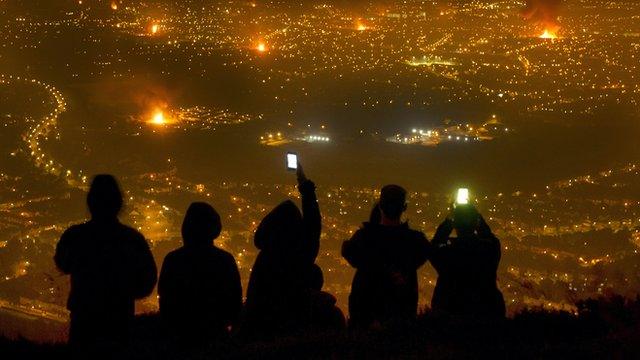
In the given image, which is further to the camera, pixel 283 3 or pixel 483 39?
pixel 283 3

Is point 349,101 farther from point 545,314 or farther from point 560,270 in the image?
point 545,314

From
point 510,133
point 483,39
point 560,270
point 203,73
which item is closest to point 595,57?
point 483,39

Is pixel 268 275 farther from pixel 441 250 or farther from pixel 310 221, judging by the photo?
pixel 441 250

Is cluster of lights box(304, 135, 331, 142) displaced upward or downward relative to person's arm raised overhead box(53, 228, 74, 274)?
upward

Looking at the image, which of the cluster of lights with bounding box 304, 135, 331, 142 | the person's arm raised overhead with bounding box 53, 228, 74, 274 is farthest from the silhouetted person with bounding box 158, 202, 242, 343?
the cluster of lights with bounding box 304, 135, 331, 142

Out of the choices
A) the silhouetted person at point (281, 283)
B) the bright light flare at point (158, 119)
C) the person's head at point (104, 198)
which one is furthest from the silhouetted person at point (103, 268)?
the bright light flare at point (158, 119)

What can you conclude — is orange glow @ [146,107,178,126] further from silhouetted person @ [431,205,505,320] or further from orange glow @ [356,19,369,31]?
orange glow @ [356,19,369,31]

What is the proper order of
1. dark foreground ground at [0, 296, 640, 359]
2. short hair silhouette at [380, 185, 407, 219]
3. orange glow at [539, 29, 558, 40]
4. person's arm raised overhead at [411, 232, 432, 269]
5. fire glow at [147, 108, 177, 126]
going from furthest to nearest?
orange glow at [539, 29, 558, 40] < fire glow at [147, 108, 177, 126] < person's arm raised overhead at [411, 232, 432, 269] < short hair silhouette at [380, 185, 407, 219] < dark foreground ground at [0, 296, 640, 359]
